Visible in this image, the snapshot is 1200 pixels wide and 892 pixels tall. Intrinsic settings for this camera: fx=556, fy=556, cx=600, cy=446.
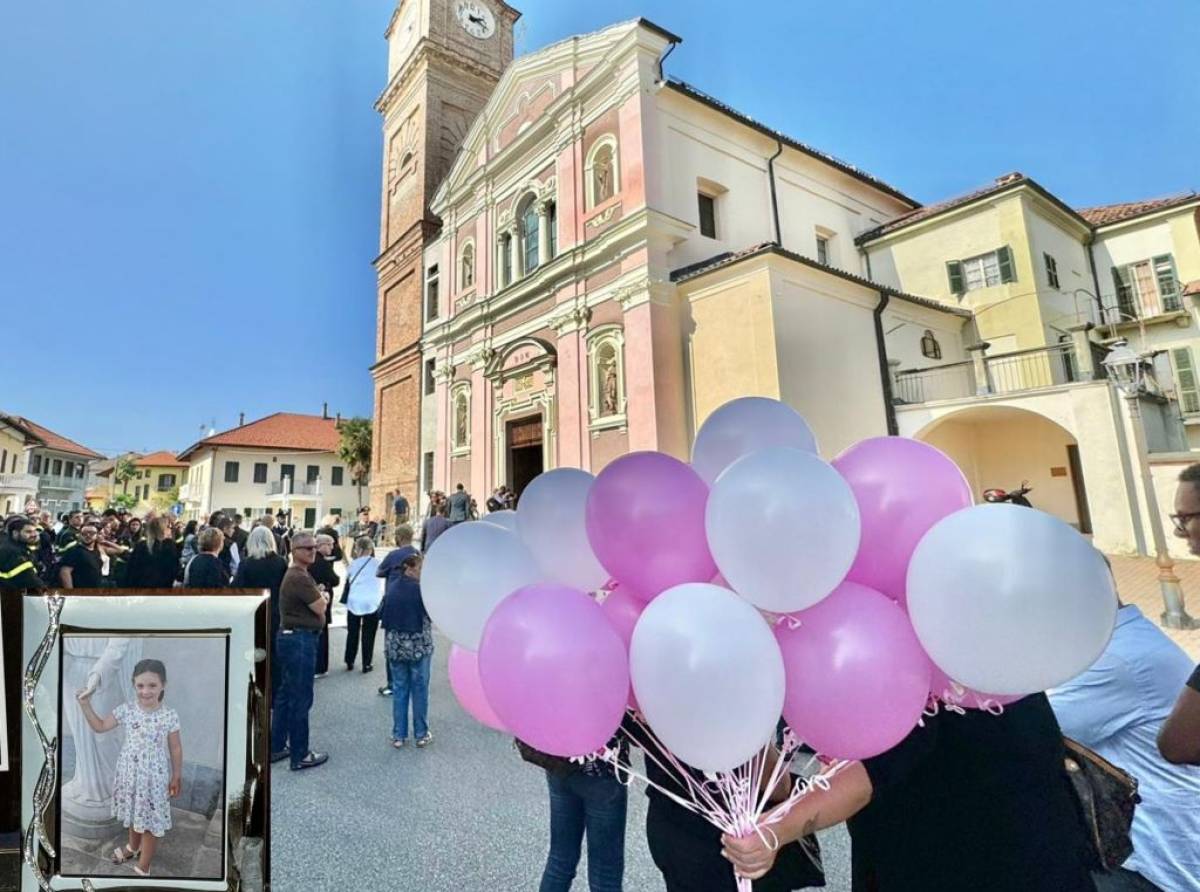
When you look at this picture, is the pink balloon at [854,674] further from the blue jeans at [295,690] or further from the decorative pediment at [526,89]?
the decorative pediment at [526,89]

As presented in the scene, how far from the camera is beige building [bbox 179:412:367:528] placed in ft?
126

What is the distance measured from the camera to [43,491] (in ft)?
134

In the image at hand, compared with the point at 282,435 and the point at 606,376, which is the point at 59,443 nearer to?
the point at 282,435

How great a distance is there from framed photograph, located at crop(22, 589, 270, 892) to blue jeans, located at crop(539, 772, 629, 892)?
1092 millimetres

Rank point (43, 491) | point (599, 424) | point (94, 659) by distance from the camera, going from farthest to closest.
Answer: point (43, 491) → point (599, 424) → point (94, 659)

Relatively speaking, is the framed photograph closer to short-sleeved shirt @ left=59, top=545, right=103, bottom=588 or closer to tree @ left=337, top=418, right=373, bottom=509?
short-sleeved shirt @ left=59, top=545, right=103, bottom=588

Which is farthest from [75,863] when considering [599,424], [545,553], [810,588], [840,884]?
[599,424]

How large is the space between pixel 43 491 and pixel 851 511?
2257 inches

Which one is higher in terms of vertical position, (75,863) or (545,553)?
(545,553)

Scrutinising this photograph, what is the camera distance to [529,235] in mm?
17656

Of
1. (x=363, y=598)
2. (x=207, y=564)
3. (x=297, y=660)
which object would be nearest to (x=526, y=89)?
Answer: (x=363, y=598)

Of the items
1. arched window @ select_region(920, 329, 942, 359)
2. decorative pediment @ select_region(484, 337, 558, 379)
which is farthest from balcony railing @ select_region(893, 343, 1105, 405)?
decorative pediment @ select_region(484, 337, 558, 379)

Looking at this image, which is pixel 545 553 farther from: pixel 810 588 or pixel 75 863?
pixel 75 863

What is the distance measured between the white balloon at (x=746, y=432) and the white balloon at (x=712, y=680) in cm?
85
